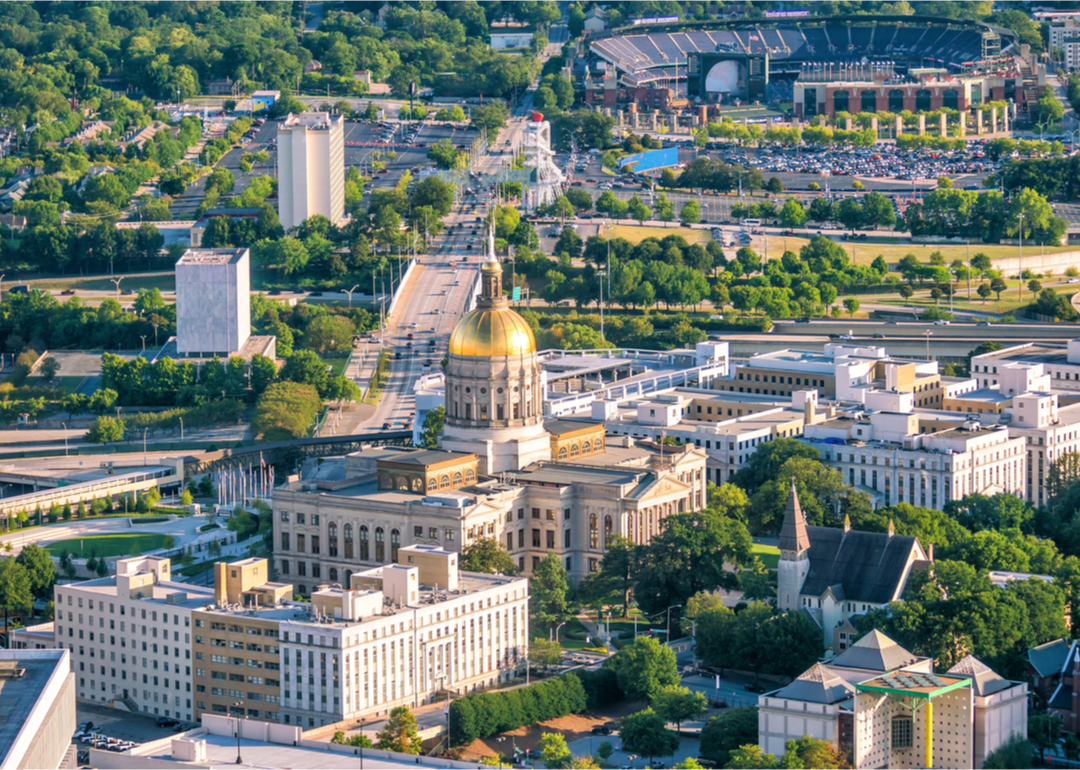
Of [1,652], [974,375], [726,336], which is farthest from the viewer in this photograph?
[726,336]

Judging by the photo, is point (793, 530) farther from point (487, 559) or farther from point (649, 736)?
point (649, 736)

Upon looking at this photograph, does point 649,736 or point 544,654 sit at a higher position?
point 544,654

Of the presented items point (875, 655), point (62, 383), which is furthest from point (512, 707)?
point (62, 383)

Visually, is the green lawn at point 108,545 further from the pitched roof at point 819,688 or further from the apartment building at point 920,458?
the pitched roof at point 819,688

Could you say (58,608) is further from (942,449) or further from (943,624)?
(942,449)

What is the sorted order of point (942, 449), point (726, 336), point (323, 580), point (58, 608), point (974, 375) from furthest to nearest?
1. point (726, 336)
2. point (974, 375)
3. point (942, 449)
4. point (323, 580)
5. point (58, 608)

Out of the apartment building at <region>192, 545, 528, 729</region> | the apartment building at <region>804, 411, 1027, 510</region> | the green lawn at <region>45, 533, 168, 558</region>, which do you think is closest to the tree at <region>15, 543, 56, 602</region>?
the green lawn at <region>45, 533, 168, 558</region>

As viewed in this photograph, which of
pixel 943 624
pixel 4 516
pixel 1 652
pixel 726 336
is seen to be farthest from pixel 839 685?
pixel 726 336
